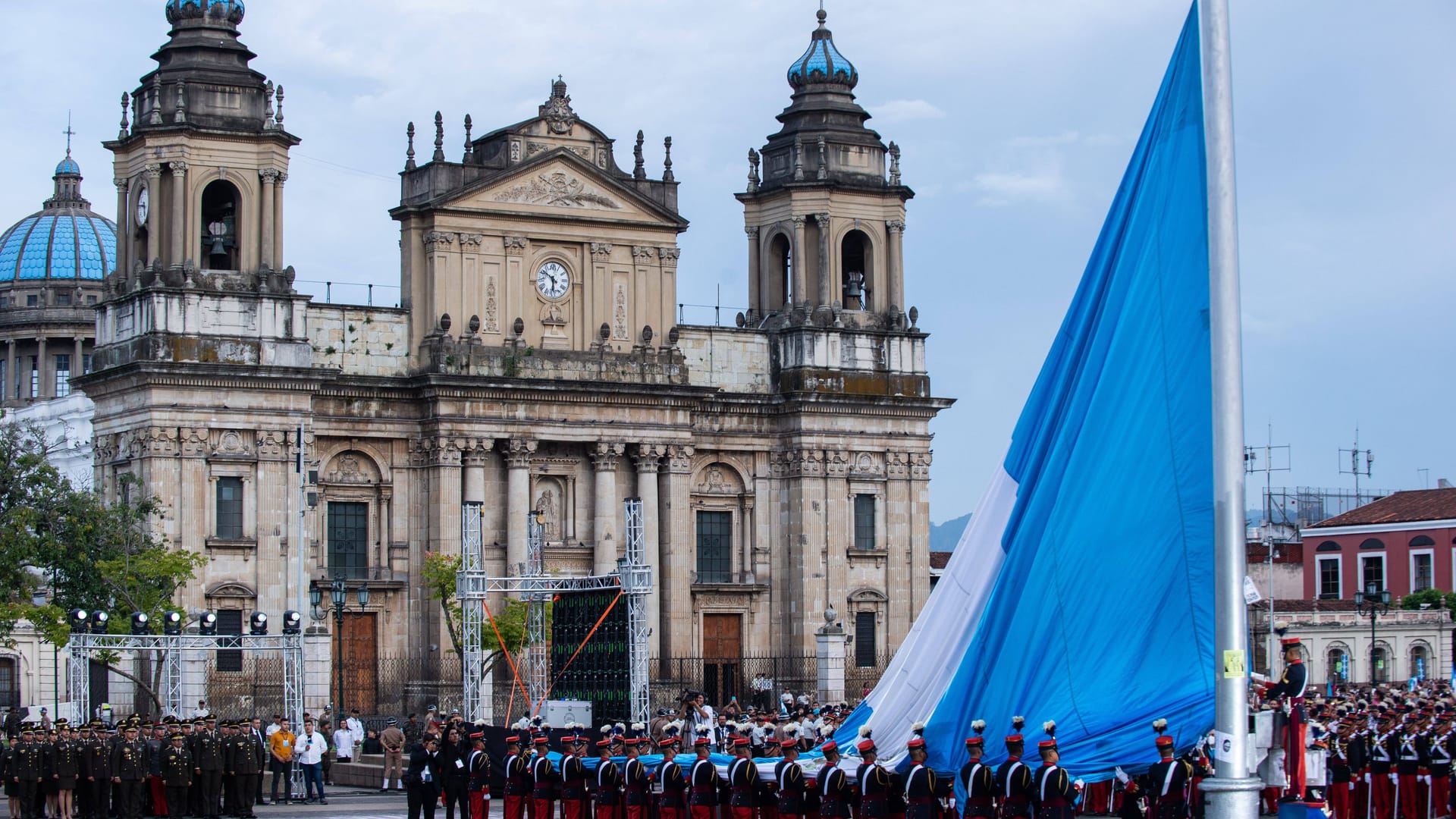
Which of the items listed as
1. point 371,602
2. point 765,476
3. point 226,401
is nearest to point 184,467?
point 226,401

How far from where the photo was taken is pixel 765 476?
196 feet

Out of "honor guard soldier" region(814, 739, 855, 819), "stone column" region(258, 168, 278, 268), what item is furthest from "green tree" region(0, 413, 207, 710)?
"honor guard soldier" region(814, 739, 855, 819)

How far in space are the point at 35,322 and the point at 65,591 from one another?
149ft

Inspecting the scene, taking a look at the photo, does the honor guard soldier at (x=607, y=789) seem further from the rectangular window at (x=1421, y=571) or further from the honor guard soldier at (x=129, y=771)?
the rectangular window at (x=1421, y=571)

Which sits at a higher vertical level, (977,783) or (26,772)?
(977,783)

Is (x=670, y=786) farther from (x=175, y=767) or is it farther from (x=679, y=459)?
(x=679, y=459)

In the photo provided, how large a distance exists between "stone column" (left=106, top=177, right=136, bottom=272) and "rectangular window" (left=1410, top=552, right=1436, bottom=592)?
45.2 meters

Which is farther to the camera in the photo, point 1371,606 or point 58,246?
point 58,246

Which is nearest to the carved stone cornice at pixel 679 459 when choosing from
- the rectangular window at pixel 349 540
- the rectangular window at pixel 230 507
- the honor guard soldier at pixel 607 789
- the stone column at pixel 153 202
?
the rectangular window at pixel 349 540

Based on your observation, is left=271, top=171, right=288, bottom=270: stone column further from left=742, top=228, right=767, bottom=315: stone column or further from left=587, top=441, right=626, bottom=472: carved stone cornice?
left=742, top=228, right=767, bottom=315: stone column

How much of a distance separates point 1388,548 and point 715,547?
29.1 metres

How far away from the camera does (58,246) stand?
3782 inches

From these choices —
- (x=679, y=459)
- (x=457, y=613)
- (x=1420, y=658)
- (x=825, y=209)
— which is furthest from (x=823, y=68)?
(x=1420, y=658)

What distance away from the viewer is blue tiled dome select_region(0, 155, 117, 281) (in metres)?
95.6
